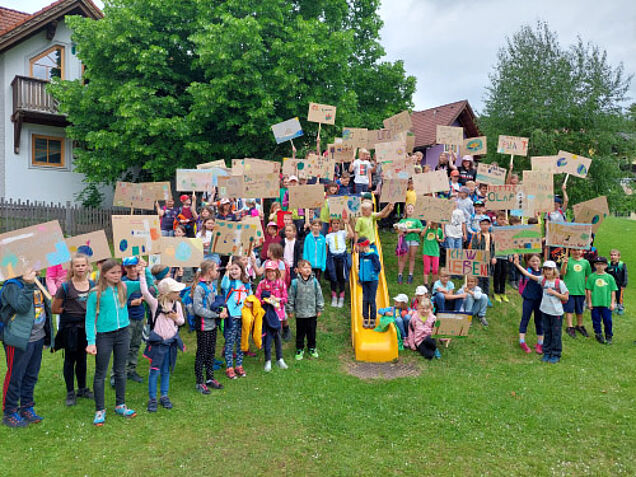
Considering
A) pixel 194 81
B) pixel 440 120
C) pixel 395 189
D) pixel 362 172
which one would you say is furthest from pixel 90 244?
pixel 440 120

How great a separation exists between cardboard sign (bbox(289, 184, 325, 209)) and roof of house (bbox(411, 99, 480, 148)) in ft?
63.9

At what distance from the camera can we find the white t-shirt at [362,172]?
42.2 feet

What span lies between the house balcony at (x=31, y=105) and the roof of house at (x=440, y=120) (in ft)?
64.3

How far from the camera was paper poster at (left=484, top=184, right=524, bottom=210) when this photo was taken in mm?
10547

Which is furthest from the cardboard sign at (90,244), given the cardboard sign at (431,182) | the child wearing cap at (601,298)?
the child wearing cap at (601,298)

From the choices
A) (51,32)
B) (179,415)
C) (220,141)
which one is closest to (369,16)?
(220,141)

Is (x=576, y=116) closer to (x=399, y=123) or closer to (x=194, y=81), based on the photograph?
(x=399, y=123)

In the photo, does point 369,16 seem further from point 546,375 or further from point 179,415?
point 179,415

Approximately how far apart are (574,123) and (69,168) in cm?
2120

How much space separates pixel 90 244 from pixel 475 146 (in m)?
10.9

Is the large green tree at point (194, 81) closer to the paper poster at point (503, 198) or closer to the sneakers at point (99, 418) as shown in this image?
the paper poster at point (503, 198)

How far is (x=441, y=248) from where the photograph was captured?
11406 millimetres

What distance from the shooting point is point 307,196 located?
10102mm

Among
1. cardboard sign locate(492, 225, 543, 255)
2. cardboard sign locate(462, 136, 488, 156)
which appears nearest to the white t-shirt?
cardboard sign locate(462, 136, 488, 156)
